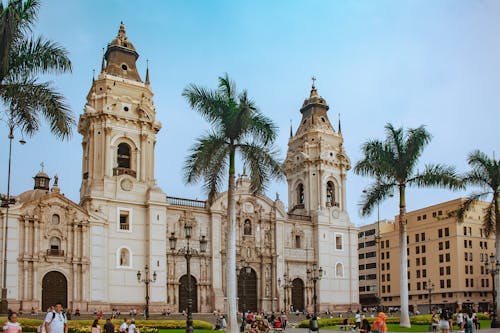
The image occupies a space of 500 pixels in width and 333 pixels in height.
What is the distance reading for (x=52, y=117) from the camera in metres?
19.6

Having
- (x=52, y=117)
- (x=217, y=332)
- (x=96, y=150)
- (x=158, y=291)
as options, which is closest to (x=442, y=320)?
(x=217, y=332)

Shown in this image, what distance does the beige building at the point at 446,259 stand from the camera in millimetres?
77688

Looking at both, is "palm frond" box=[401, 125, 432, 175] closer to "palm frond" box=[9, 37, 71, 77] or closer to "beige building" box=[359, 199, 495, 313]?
"palm frond" box=[9, 37, 71, 77]

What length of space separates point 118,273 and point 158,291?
3.60 metres

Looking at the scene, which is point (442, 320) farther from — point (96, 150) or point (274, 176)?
point (96, 150)

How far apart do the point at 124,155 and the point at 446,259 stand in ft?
151

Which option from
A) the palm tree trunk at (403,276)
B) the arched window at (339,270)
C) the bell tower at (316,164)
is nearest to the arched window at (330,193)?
the bell tower at (316,164)

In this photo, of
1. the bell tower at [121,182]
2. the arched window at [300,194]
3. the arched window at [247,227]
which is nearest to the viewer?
the bell tower at [121,182]

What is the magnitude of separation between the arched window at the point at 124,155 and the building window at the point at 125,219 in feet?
13.7

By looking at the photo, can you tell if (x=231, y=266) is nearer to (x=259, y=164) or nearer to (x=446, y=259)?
(x=259, y=164)

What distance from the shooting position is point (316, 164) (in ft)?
208

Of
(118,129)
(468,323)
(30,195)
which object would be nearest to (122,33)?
(118,129)

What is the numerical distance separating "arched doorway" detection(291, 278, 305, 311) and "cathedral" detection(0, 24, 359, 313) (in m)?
0.10

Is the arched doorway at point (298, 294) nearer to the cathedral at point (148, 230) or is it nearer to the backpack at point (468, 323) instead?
the cathedral at point (148, 230)
